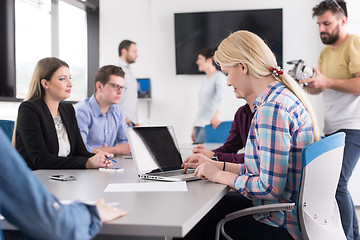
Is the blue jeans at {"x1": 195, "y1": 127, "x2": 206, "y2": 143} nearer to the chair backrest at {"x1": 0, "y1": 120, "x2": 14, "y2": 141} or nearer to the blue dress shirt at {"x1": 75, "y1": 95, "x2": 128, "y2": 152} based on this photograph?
the blue dress shirt at {"x1": 75, "y1": 95, "x2": 128, "y2": 152}

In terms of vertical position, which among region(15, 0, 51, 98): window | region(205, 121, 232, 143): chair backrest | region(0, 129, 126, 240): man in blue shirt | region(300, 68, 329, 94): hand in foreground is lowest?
region(205, 121, 232, 143): chair backrest

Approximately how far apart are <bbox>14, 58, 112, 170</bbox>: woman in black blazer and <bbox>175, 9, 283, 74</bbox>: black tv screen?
374 centimetres

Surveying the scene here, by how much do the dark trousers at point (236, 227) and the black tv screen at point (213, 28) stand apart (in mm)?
4239

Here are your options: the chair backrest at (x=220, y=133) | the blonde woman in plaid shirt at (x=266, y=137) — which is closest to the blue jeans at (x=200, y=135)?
the chair backrest at (x=220, y=133)

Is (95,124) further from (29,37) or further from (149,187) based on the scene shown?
(29,37)

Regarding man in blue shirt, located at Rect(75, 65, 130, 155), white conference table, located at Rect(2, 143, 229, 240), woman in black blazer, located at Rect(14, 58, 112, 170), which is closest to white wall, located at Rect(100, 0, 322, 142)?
man in blue shirt, located at Rect(75, 65, 130, 155)

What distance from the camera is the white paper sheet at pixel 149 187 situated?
5.43 ft

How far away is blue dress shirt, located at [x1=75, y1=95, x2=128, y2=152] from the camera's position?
3.29 meters

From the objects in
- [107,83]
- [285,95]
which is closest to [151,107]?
[107,83]

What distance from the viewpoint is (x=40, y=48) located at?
5.79 m

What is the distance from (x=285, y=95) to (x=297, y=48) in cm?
460

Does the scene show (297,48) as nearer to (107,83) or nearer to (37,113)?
(107,83)

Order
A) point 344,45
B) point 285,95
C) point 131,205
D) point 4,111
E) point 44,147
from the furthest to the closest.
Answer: point 4,111
point 344,45
point 44,147
point 285,95
point 131,205

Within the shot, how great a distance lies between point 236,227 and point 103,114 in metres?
1.75
